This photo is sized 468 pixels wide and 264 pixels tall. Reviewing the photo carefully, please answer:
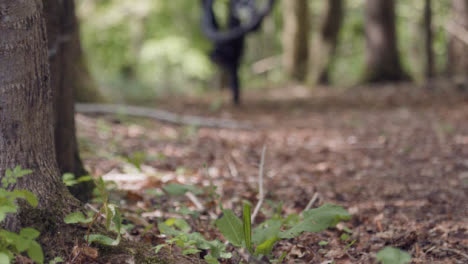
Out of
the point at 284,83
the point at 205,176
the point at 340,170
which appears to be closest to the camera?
the point at 205,176

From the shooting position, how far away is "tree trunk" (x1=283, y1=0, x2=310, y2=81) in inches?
479

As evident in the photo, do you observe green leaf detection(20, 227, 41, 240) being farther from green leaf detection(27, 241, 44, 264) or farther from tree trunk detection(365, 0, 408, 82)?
tree trunk detection(365, 0, 408, 82)

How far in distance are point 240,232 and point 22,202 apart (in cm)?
81

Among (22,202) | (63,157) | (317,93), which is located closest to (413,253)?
(22,202)

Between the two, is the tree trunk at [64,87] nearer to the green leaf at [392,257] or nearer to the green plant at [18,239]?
the green plant at [18,239]

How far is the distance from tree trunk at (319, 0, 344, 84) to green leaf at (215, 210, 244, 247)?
392 inches

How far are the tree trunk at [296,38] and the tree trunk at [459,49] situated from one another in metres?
3.93


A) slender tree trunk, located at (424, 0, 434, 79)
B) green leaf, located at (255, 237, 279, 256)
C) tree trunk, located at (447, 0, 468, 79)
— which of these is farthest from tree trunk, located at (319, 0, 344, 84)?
green leaf, located at (255, 237, 279, 256)

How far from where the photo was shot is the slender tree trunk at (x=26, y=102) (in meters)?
1.56

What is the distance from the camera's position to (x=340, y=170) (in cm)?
398

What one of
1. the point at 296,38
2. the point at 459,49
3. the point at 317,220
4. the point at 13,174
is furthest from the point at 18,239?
the point at 296,38

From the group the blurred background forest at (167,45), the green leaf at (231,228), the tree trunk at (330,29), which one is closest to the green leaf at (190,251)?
the green leaf at (231,228)

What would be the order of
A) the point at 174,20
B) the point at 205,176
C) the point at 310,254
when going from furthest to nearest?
1. the point at 174,20
2. the point at 205,176
3. the point at 310,254

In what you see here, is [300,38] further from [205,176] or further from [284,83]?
[205,176]
